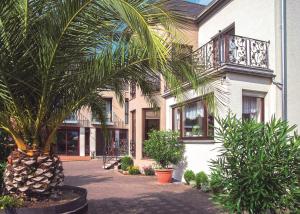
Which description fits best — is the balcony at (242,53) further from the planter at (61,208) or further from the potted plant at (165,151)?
the planter at (61,208)

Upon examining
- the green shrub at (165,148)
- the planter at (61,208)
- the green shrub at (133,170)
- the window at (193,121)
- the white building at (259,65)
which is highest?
the white building at (259,65)

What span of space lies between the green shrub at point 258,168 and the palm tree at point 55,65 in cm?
129

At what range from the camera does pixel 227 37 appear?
37.1 ft

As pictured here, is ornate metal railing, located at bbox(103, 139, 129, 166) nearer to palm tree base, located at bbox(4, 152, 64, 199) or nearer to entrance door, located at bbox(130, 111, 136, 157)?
entrance door, located at bbox(130, 111, 136, 157)

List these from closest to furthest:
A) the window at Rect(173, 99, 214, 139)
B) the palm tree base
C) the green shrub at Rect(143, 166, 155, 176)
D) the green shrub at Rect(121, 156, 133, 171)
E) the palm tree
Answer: the palm tree, the palm tree base, the window at Rect(173, 99, 214, 139), the green shrub at Rect(143, 166, 155, 176), the green shrub at Rect(121, 156, 133, 171)

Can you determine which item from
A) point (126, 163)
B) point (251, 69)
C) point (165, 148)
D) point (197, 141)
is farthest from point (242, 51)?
point (126, 163)

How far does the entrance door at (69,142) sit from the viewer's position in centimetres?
3682

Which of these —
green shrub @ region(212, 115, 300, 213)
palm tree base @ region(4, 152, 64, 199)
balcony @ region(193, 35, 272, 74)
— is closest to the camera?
green shrub @ region(212, 115, 300, 213)

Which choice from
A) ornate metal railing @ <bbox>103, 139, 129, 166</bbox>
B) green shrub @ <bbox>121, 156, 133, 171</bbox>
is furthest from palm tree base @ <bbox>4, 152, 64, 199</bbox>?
ornate metal railing @ <bbox>103, 139, 129, 166</bbox>

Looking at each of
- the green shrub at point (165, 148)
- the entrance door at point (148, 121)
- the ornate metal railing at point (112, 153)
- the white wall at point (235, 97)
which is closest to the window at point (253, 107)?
the white wall at point (235, 97)

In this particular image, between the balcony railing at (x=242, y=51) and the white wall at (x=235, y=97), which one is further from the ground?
the balcony railing at (x=242, y=51)

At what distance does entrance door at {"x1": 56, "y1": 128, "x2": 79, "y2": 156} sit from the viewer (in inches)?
1450

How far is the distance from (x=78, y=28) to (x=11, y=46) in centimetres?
104

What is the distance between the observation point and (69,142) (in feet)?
122
